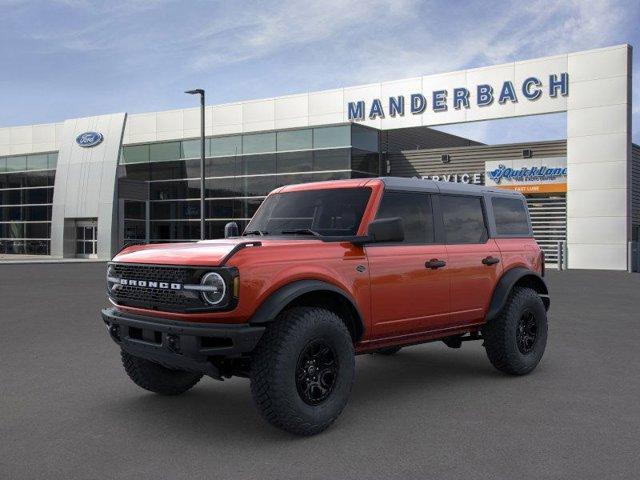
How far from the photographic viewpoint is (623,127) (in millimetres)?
25516

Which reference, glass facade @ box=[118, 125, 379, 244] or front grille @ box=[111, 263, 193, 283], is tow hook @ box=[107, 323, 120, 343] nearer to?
front grille @ box=[111, 263, 193, 283]

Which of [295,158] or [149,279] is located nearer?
[149,279]

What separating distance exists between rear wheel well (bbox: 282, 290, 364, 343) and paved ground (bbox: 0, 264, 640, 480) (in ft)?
2.34

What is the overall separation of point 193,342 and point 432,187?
286 cm

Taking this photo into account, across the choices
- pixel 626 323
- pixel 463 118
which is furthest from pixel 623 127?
pixel 626 323

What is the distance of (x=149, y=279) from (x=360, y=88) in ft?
92.5

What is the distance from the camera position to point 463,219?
21.1ft

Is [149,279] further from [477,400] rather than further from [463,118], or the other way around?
[463,118]

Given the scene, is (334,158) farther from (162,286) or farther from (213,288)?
(213,288)

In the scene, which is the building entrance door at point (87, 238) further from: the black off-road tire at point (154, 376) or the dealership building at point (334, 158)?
the black off-road tire at point (154, 376)

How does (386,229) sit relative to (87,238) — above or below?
above

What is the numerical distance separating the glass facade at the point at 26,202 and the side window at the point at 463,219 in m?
37.9

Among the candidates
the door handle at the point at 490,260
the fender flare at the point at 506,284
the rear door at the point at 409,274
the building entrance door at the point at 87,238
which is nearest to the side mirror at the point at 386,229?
the rear door at the point at 409,274

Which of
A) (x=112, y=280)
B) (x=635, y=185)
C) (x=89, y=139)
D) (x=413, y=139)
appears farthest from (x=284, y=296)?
(x=89, y=139)
